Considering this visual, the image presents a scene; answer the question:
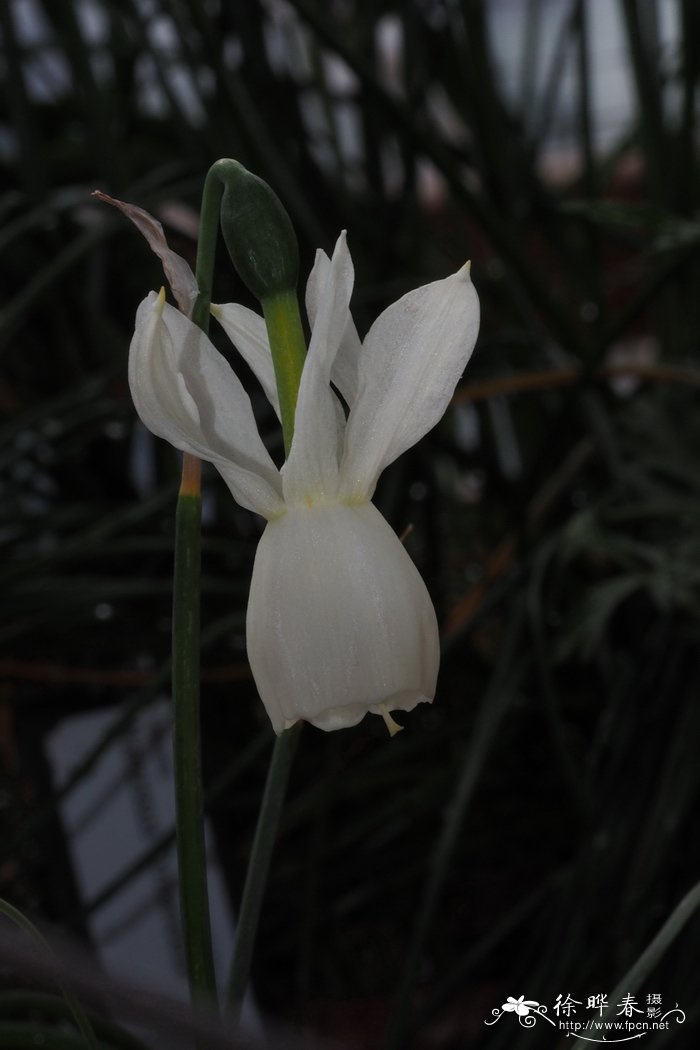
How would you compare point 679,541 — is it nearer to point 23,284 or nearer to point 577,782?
point 577,782

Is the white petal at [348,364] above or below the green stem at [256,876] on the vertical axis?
above

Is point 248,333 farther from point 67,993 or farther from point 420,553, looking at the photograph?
point 420,553

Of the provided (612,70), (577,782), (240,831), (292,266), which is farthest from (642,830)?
(612,70)

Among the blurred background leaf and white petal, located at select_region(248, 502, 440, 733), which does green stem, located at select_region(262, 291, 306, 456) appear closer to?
white petal, located at select_region(248, 502, 440, 733)

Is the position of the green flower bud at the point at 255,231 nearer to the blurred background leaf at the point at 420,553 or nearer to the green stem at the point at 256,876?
the green stem at the point at 256,876

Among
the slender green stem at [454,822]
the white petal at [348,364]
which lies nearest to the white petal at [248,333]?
the white petal at [348,364]

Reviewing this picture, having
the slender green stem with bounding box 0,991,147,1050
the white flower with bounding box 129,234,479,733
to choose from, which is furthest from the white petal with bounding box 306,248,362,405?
the slender green stem with bounding box 0,991,147,1050

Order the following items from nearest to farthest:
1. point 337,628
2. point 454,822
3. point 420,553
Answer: point 337,628 < point 454,822 < point 420,553

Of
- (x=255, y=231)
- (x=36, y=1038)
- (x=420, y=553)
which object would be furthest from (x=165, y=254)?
(x=420, y=553)
